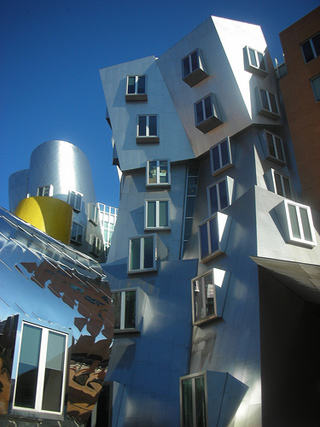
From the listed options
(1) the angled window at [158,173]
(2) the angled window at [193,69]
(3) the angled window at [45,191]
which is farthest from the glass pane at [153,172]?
(3) the angled window at [45,191]

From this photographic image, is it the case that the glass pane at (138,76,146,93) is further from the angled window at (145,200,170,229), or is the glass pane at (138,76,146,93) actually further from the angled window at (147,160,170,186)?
the angled window at (145,200,170,229)

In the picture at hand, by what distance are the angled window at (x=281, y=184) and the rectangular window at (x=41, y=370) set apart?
12.3 metres

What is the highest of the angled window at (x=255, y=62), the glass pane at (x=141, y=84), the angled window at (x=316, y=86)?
the glass pane at (x=141, y=84)

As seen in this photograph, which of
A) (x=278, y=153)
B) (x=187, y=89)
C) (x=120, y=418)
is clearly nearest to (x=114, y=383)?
(x=120, y=418)

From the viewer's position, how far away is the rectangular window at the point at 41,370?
8133 mm

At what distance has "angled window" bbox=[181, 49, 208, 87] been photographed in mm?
22442

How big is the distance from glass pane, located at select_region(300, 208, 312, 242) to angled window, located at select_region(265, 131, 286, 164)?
439 cm

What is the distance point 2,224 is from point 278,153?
13.8 metres

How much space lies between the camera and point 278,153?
20172mm

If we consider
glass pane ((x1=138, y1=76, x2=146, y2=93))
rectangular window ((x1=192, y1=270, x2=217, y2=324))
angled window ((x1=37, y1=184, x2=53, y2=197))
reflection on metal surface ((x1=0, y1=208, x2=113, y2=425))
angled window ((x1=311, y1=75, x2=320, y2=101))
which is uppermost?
glass pane ((x1=138, y1=76, x2=146, y2=93))

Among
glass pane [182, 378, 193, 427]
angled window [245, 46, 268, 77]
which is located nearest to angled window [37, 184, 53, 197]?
angled window [245, 46, 268, 77]

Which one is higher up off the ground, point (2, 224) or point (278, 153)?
point (278, 153)

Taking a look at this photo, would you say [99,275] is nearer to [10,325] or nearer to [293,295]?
[10,325]

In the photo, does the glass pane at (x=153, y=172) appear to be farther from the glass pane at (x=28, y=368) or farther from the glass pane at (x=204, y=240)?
the glass pane at (x=28, y=368)
